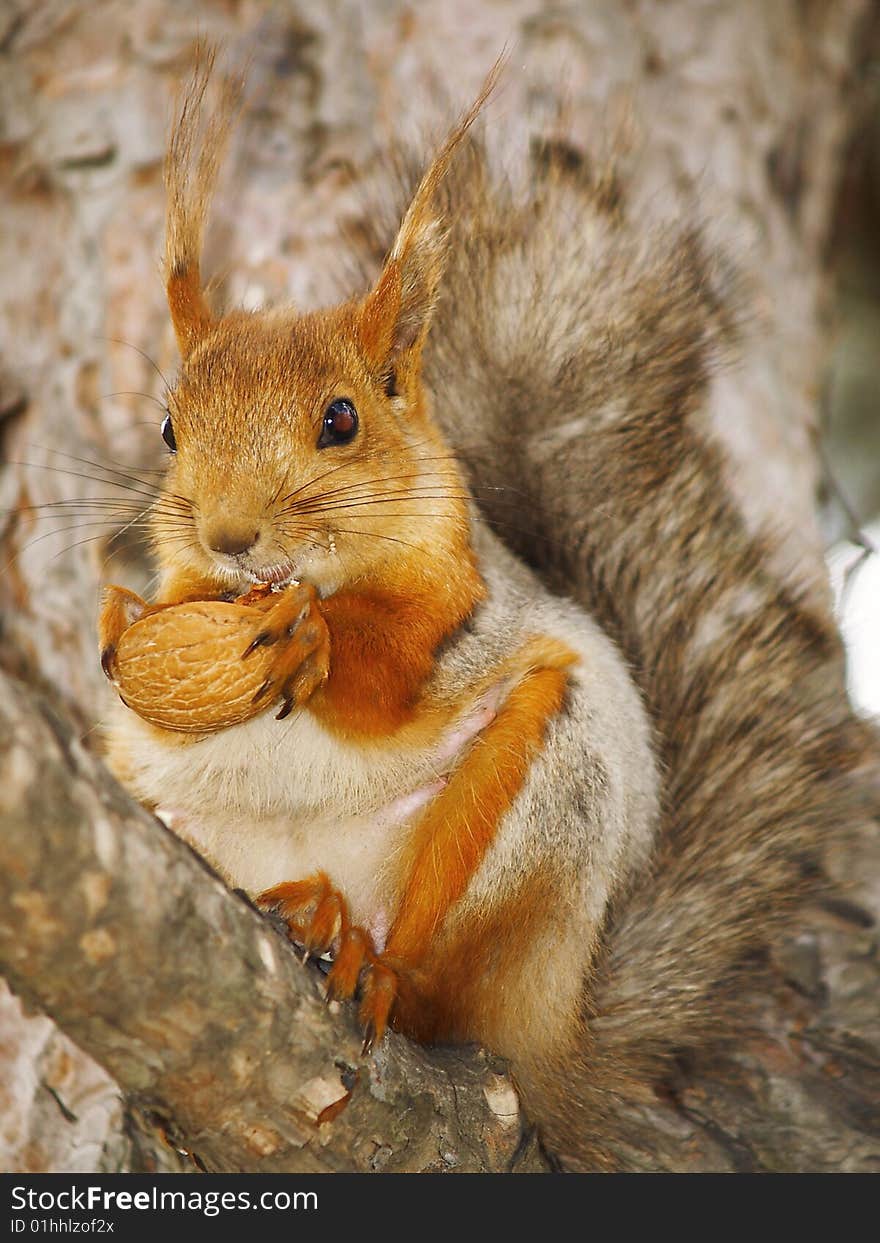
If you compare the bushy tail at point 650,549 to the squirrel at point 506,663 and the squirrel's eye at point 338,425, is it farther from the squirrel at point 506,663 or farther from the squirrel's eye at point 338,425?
the squirrel's eye at point 338,425

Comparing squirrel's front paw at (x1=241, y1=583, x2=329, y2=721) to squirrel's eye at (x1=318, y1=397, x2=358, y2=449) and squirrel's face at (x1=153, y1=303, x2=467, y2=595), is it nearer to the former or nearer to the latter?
squirrel's face at (x1=153, y1=303, x2=467, y2=595)

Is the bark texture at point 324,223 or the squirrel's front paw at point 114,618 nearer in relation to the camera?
the squirrel's front paw at point 114,618

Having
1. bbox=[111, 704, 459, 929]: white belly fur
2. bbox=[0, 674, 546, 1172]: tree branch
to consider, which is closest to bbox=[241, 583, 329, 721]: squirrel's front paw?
bbox=[111, 704, 459, 929]: white belly fur

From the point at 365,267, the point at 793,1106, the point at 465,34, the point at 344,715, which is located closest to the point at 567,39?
the point at 465,34

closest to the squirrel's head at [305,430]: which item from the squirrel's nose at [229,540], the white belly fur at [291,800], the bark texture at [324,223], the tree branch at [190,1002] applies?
the squirrel's nose at [229,540]

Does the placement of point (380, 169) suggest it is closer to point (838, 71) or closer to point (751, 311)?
point (751, 311)

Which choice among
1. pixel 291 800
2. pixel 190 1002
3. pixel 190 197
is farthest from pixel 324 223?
pixel 190 1002

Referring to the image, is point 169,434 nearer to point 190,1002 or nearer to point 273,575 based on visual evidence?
point 273,575
